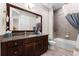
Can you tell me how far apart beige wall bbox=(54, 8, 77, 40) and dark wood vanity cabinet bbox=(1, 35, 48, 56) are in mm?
541

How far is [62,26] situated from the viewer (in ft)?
6.72

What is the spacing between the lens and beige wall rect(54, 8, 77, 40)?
1.99m

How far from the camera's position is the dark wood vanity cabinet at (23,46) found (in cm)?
164

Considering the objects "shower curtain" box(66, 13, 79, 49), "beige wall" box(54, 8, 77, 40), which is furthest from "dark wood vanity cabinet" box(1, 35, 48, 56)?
"shower curtain" box(66, 13, 79, 49)

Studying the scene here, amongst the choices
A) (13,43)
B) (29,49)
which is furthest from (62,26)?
(13,43)

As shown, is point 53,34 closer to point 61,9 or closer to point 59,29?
point 59,29

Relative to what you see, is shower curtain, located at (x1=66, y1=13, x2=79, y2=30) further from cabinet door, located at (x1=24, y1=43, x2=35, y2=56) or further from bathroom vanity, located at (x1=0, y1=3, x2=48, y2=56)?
cabinet door, located at (x1=24, y1=43, x2=35, y2=56)

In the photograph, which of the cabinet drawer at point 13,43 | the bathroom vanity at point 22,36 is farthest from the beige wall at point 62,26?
the cabinet drawer at point 13,43

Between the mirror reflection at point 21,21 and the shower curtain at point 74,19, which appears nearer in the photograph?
the shower curtain at point 74,19

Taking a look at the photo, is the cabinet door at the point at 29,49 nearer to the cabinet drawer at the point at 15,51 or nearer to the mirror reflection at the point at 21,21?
the cabinet drawer at the point at 15,51

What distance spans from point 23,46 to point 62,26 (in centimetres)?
85

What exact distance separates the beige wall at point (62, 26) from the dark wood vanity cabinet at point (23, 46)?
54cm

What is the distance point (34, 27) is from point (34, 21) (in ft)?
0.53

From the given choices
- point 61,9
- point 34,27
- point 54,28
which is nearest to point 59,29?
point 54,28
